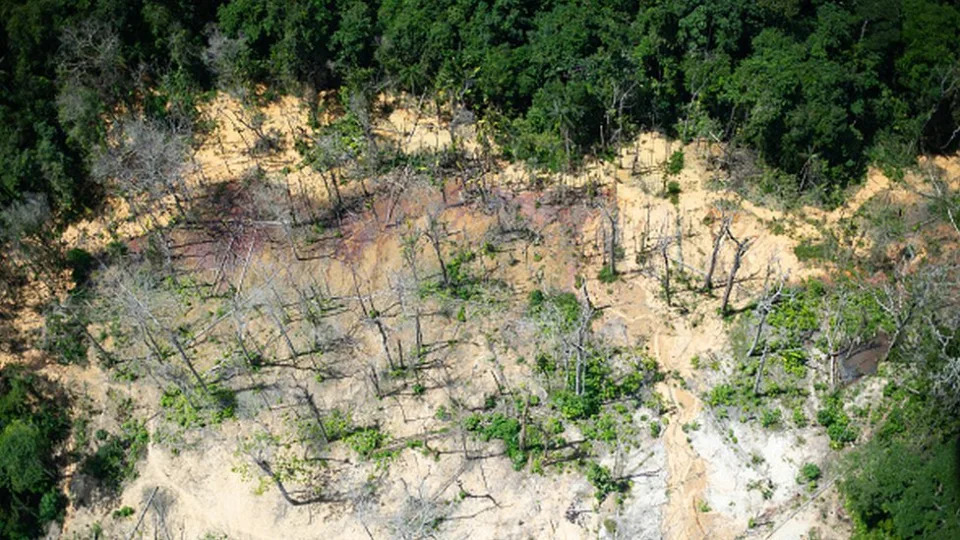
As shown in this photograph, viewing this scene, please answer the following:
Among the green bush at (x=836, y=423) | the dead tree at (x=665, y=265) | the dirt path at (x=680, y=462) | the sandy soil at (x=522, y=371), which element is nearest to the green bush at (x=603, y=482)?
the sandy soil at (x=522, y=371)

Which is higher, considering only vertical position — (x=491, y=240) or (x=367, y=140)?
(x=367, y=140)

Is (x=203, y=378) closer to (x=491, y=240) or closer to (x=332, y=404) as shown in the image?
(x=332, y=404)

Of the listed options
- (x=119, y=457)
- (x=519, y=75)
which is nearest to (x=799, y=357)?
(x=519, y=75)

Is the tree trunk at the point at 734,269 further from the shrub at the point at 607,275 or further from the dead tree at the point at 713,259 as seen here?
the shrub at the point at 607,275

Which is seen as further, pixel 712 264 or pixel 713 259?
pixel 712 264

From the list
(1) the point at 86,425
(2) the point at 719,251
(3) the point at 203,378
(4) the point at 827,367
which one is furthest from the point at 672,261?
(1) the point at 86,425

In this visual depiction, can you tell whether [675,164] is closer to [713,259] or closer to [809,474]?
[713,259]
